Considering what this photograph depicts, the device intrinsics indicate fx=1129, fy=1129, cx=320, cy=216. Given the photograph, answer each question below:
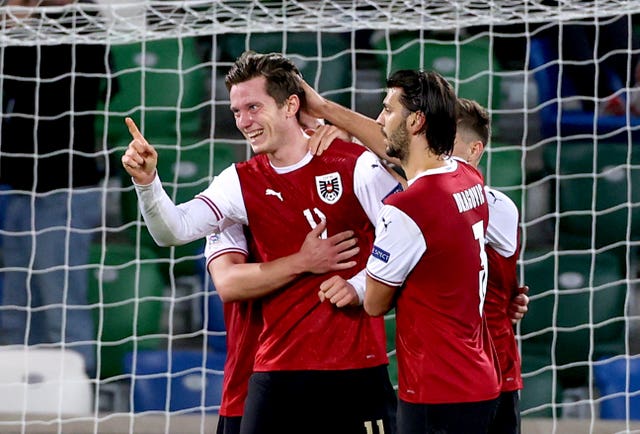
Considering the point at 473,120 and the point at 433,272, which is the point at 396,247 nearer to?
the point at 433,272

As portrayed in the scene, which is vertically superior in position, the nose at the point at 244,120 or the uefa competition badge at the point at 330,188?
the nose at the point at 244,120

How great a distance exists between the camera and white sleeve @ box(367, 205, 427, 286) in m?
2.64

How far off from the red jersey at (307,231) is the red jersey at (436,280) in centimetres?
34

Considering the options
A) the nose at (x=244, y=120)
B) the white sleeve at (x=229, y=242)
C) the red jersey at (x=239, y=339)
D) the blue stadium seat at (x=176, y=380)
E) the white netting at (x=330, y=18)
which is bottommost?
the blue stadium seat at (x=176, y=380)

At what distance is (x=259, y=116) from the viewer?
3154 mm

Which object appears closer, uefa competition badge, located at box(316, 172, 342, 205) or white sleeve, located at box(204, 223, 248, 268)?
uefa competition badge, located at box(316, 172, 342, 205)

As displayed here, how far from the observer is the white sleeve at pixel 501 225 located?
3.11m

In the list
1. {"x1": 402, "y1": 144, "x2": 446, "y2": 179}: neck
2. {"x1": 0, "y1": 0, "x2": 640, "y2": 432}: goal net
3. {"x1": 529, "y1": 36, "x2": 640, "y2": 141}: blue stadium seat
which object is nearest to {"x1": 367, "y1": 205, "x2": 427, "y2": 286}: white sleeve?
{"x1": 402, "y1": 144, "x2": 446, "y2": 179}: neck

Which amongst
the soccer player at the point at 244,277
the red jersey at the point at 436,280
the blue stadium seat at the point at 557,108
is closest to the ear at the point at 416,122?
the red jersey at the point at 436,280

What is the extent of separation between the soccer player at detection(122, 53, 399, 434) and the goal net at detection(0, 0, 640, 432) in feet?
5.83

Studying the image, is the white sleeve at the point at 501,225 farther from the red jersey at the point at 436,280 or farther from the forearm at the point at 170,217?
the forearm at the point at 170,217

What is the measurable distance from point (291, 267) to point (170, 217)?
35 cm

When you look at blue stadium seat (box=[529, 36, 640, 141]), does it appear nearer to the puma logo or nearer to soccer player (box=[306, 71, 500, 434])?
the puma logo

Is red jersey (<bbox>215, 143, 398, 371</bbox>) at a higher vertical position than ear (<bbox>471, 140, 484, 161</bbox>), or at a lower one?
lower
